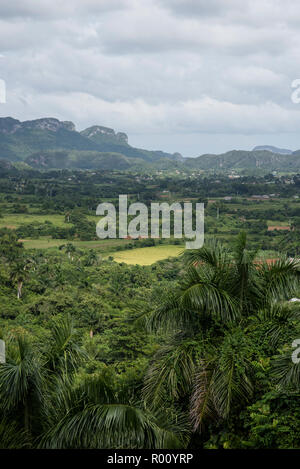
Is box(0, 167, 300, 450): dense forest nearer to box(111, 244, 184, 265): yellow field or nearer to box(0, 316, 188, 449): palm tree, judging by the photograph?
box(0, 316, 188, 449): palm tree

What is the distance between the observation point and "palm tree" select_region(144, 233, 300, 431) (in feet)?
18.7

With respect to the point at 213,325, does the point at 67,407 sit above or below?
below

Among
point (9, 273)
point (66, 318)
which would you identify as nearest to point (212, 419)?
point (66, 318)

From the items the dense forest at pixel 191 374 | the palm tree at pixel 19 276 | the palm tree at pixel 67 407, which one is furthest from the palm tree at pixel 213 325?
the palm tree at pixel 19 276

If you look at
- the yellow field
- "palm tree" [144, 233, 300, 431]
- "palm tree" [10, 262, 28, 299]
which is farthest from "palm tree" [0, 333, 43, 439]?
the yellow field

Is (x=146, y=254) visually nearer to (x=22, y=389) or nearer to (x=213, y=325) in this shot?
(x=213, y=325)

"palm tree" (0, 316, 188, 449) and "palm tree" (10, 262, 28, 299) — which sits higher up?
"palm tree" (0, 316, 188, 449)

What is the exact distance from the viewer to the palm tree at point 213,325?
18.7 ft

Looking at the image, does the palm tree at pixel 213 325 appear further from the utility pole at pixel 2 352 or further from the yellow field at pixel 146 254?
the yellow field at pixel 146 254

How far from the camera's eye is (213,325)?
652 cm

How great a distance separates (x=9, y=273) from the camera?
36.7m

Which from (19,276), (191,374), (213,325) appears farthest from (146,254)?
(191,374)
